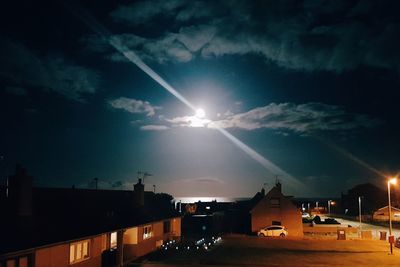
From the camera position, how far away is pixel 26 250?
53.1ft

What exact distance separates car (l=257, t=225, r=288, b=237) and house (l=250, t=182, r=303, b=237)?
172cm

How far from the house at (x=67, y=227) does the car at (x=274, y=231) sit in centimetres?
1939

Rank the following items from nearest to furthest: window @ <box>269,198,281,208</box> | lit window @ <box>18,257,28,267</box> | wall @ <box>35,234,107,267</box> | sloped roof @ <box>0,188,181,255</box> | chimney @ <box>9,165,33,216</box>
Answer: sloped roof @ <box>0,188,181,255</box> → lit window @ <box>18,257,28,267</box> → wall @ <box>35,234,107,267</box> → chimney @ <box>9,165,33,216</box> → window @ <box>269,198,281,208</box>

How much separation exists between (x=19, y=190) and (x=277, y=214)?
4126 cm

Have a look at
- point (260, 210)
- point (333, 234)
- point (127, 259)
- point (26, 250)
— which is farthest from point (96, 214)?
A: point (333, 234)

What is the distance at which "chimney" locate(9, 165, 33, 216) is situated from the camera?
65.4 ft

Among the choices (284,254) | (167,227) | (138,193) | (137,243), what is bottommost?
(284,254)

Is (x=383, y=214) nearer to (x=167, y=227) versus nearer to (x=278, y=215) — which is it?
(x=278, y=215)

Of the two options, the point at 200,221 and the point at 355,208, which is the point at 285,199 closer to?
the point at 200,221

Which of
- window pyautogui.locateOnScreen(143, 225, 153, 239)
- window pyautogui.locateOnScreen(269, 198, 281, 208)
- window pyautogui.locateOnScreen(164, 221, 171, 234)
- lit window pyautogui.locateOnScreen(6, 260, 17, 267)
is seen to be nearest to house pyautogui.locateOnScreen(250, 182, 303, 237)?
window pyautogui.locateOnScreen(269, 198, 281, 208)

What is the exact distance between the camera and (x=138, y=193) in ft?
127

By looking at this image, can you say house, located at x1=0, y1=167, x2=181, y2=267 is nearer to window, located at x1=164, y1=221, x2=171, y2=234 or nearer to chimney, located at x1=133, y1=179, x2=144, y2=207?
chimney, located at x1=133, y1=179, x2=144, y2=207

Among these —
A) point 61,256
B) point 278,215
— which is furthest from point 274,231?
point 61,256

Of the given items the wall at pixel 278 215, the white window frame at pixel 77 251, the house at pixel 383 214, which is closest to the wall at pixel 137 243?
the white window frame at pixel 77 251
